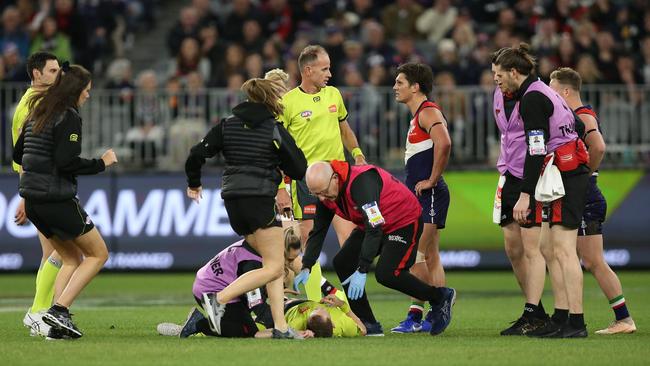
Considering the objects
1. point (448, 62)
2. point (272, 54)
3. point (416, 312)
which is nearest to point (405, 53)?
point (448, 62)

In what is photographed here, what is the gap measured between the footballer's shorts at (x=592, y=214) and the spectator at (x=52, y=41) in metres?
14.3

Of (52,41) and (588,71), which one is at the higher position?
(52,41)

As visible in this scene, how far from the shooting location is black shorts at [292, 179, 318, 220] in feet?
Answer: 44.2

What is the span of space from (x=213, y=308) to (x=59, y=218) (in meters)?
1.54

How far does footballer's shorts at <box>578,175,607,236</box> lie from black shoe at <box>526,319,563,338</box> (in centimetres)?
101

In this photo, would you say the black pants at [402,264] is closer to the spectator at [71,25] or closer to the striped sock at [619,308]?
the striped sock at [619,308]

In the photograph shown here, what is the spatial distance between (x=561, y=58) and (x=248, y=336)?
43.4ft

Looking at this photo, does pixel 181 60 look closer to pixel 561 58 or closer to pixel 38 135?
pixel 561 58

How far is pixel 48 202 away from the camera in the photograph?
36.8ft

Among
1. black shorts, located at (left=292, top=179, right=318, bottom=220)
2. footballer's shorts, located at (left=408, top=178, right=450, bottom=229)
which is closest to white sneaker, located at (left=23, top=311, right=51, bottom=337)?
black shorts, located at (left=292, top=179, right=318, bottom=220)

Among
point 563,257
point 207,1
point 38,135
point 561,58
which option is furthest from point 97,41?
point 563,257

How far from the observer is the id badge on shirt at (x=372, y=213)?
11.0 meters

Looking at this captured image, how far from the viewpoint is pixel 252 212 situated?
1098 centimetres

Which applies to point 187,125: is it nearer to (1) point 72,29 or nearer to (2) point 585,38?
(1) point 72,29
